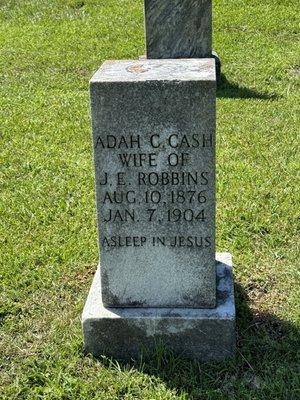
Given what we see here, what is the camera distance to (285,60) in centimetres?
918

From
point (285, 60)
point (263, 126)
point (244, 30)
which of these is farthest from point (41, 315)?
point (244, 30)

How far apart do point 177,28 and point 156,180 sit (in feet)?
15.6

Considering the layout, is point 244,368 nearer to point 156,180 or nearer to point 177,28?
point 156,180

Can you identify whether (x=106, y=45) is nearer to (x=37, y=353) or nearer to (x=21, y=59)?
(x=21, y=59)

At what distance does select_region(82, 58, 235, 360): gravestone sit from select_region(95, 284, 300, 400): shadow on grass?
0.08 metres

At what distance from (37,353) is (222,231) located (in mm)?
1759

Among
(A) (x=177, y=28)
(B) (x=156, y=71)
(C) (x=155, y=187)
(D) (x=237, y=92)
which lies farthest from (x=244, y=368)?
(D) (x=237, y=92)

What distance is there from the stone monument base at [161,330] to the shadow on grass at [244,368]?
51 mm

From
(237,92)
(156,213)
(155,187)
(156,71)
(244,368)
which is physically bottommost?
(244,368)

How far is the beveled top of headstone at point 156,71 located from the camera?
10.1 ft

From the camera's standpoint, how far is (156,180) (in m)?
3.29

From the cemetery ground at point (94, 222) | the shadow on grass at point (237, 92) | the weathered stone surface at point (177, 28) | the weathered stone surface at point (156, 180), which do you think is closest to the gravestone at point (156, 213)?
the weathered stone surface at point (156, 180)

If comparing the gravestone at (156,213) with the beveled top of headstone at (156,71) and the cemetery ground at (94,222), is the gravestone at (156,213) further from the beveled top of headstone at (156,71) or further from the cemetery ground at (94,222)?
the cemetery ground at (94,222)

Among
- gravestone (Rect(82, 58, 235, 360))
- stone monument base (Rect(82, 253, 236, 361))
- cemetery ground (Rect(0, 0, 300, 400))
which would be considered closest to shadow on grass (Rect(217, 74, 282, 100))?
cemetery ground (Rect(0, 0, 300, 400))
